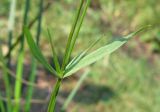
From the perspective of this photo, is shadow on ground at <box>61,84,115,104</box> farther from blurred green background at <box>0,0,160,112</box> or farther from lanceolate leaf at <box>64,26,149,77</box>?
lanceolate leaf at <box>64,26,149,77</box>

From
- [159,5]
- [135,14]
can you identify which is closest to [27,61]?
[135,14]

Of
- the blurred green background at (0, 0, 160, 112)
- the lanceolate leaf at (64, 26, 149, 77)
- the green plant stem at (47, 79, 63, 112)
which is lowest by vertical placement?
the blurred green background at (0, 0, 160, 112)

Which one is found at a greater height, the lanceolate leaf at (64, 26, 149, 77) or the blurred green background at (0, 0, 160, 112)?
the lanceolate leaf at (64, 26, 149, 77)

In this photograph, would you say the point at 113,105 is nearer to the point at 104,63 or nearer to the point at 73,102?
the point at 73,102

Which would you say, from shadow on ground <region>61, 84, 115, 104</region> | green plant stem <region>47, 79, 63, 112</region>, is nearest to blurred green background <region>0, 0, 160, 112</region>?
shadow on ground <region>61, 84, 115, 104</region>

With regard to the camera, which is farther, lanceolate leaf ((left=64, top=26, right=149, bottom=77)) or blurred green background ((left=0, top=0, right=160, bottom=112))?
blurred green background ((left=0, top=0, right=160, bottom=112))

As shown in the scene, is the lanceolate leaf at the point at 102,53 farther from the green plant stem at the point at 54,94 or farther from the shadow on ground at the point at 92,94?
the shadow on ground at the point at 92,94

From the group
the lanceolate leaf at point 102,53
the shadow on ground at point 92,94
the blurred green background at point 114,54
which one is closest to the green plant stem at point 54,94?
the lanceolate leaf at point 102,53

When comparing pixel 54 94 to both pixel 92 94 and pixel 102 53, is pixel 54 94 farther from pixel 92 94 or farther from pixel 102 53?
pixel 92 94
